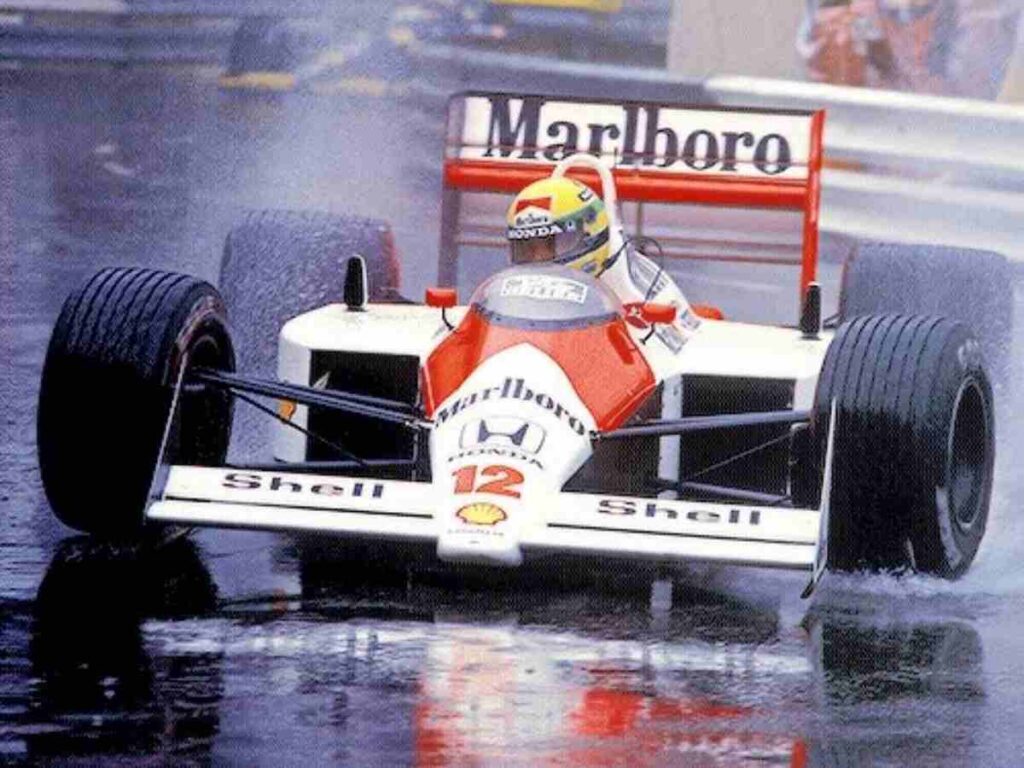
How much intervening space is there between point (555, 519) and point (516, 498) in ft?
0.42

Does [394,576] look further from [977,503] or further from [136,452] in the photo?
[977,503]

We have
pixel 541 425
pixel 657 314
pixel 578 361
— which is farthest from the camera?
pixel 657 314

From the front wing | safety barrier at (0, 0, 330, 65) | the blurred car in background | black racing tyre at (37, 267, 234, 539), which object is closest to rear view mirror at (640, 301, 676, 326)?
the front wing

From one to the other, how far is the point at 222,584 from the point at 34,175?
1186 cm

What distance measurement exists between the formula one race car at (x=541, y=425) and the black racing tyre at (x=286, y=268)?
0.87m

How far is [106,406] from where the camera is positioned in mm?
10039

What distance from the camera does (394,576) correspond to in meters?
10.0

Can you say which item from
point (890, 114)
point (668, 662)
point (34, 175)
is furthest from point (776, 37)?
point (668, 662)

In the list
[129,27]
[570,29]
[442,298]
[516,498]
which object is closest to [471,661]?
[516,498]

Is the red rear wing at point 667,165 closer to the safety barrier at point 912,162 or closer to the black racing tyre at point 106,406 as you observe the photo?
the black racing tyre at point 106,406

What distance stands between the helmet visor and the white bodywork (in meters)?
0.59

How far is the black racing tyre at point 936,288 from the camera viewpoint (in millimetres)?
12484

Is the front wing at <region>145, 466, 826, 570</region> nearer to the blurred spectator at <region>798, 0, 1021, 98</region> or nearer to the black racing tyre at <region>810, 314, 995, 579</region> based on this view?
the black racing tyre at <region>810, 314, 995, 579</region>

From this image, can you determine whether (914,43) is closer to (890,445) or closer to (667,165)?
(667,165)
